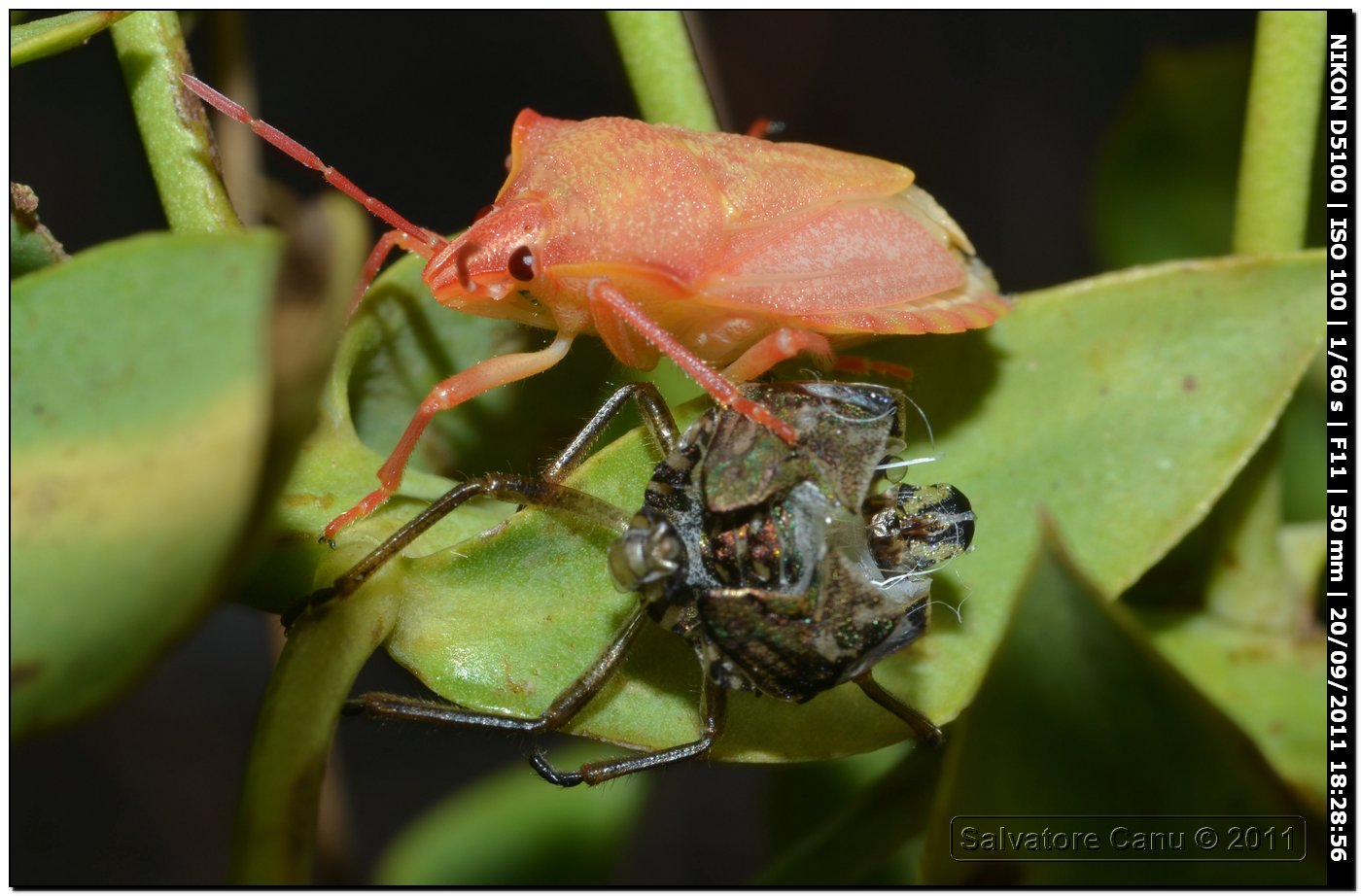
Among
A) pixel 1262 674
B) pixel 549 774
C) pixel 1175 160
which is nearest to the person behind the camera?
pixel 549 774

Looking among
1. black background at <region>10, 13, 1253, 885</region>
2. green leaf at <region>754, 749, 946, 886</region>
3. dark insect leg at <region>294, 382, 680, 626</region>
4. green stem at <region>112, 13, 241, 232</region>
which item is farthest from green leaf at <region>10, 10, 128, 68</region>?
black background at <region>10, 13, 1253, 885</region>

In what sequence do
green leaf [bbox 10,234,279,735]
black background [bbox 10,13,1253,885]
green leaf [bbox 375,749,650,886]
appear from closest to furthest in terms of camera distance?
1. green leaf [bbox 10,234,279,735]
2. green leaf [bbox 375,749,650,886]
3. black background [bbox 10,13,1253,885]

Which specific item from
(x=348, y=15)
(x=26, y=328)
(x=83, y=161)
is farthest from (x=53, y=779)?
(x=26, y=328)

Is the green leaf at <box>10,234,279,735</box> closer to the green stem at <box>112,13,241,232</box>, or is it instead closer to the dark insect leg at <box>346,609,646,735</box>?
the green stem at <box>112,13,241,232</box>

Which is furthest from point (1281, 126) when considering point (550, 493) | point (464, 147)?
point (464, 147)

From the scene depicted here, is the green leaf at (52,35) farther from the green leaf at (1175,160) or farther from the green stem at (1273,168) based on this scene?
the green leaf at (1175,160)

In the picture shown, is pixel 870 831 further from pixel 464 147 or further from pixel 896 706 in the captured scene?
pixel 464 147
